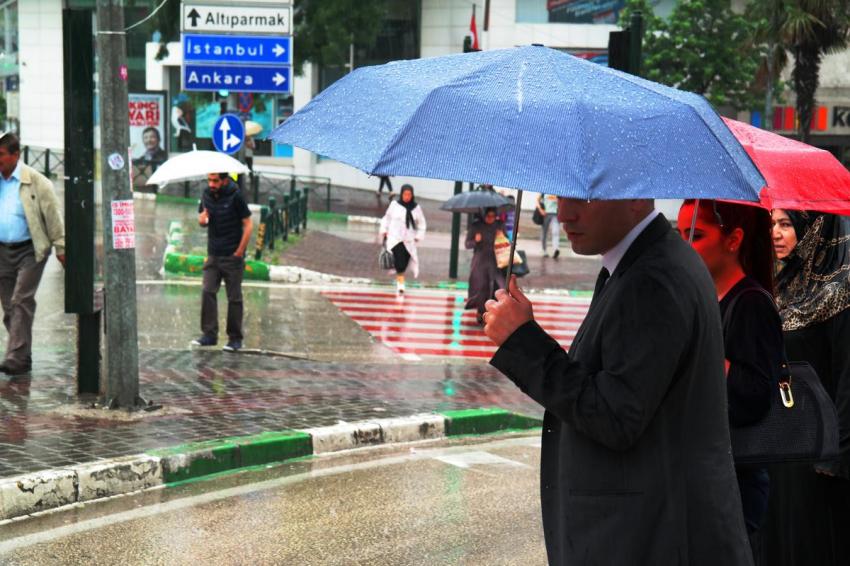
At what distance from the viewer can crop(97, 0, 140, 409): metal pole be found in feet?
29.2

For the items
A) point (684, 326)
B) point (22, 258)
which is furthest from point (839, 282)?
point (22, 258)

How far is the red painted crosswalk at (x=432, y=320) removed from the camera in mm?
15062

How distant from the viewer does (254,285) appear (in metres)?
19.9

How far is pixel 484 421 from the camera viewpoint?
33.1 ft

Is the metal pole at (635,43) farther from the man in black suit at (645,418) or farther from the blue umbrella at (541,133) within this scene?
the man in black suit at (645,418)

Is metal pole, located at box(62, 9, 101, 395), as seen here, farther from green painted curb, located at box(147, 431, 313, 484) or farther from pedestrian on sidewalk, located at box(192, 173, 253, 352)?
pedestrian on sidewalk, located at box(192, 173, 253, 352)

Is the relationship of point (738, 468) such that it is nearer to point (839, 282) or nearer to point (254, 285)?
point (839, 282)

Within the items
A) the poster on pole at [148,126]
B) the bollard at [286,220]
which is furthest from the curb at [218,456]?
the poster on pole at [148,126]

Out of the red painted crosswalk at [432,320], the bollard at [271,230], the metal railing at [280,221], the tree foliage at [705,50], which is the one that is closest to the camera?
the red painted crosswalk at [432,320]

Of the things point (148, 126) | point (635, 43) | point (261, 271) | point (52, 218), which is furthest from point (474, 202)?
point (148, 126)

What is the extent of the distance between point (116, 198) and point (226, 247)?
13.9 feet

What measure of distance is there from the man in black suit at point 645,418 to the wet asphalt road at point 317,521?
10.6 ft

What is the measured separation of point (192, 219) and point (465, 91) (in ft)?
87.4

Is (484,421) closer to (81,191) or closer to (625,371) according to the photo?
(81,191)
